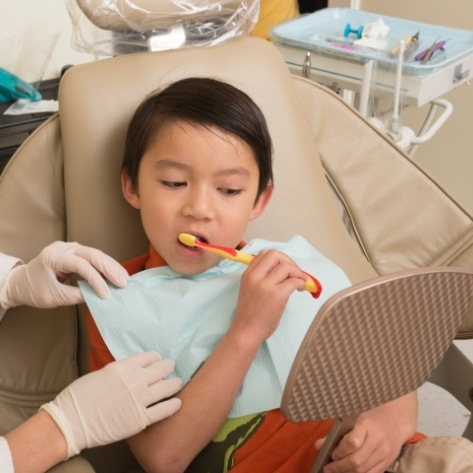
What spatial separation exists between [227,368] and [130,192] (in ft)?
1.08

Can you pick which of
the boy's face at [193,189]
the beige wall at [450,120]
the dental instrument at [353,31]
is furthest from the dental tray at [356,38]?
the boy's face at [193,189]

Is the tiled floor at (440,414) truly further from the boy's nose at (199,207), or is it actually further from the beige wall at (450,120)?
the boy's nose at (199,207)

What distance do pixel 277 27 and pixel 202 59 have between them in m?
0.64

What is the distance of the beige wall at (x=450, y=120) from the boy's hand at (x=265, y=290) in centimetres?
156

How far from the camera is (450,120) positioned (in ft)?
8.12

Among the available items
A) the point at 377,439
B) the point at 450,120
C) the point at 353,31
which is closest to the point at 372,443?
the point at 377,439

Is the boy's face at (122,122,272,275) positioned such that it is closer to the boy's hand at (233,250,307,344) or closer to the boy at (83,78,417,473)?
the boy at (83,78,417,473)

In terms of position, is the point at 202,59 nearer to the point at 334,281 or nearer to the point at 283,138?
the point at 283,138

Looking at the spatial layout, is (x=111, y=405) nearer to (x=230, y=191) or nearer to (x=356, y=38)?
(x=230, y=191)

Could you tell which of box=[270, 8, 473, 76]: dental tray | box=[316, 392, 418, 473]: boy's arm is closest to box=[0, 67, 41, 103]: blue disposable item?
box=[270, 8, 473, 76]: dental tray

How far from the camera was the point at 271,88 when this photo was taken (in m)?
1.23

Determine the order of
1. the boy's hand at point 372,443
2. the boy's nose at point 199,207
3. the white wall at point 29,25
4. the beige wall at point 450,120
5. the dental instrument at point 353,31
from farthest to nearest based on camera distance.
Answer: the beige wall at point 450,120
the white wall at point 29,25
the dental instrument at point 353,31
the boy's nose at point 199,207
the boy's hand at point 372,443

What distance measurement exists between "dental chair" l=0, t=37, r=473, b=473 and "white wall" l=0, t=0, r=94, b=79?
2.80 feet

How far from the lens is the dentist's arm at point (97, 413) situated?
83 cm
